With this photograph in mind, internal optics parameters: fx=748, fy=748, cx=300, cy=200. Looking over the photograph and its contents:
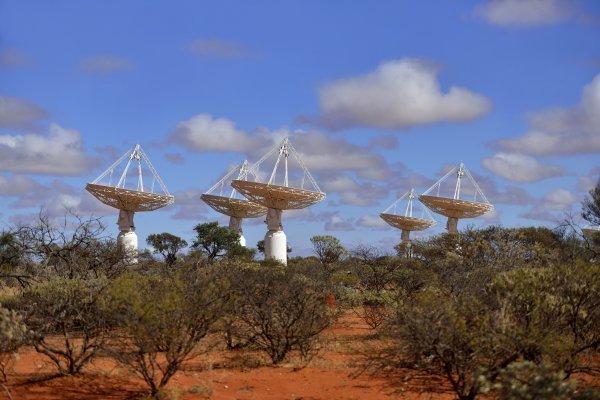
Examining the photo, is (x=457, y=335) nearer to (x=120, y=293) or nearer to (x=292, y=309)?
(x=120, y=293)

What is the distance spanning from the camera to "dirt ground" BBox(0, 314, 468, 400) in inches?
536

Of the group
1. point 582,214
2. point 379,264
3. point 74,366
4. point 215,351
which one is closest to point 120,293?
point 74,366

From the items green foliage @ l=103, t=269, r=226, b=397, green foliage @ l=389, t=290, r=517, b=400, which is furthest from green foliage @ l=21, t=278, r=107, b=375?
green foliage @ l=389, t=290, r=517, b=400

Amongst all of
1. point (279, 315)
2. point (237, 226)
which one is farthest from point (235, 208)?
point (279, 315)

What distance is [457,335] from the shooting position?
10828 mm

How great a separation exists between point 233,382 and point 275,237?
41.4 m

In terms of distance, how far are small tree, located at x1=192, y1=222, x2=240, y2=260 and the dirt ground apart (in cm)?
4611

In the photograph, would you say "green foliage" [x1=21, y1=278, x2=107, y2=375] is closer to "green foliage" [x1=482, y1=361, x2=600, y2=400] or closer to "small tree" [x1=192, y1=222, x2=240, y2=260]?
"green foliage" [x1=482, y1=361, x2=600, y2=400]

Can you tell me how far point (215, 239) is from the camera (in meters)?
65.1

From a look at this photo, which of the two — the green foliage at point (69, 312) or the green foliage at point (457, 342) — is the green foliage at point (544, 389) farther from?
the green foliage at point (69, 312)

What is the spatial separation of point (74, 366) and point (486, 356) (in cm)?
818

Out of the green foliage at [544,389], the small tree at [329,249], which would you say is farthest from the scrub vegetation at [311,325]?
the small tree at [329,249]

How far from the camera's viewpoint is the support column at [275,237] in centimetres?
5562

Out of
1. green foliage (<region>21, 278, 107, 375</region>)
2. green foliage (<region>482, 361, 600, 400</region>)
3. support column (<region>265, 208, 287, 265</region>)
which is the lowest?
green foliage (<region>482, 361, 600, 400</region>)
